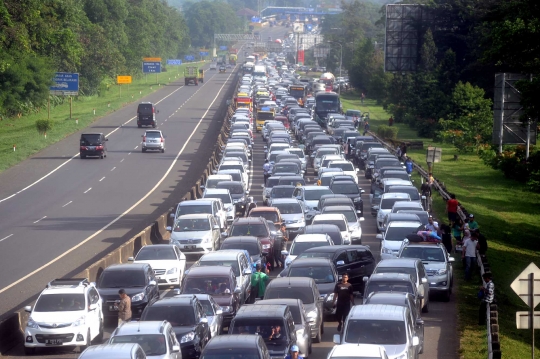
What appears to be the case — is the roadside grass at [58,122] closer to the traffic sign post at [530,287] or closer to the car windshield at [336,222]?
the car windshield at [336,222]

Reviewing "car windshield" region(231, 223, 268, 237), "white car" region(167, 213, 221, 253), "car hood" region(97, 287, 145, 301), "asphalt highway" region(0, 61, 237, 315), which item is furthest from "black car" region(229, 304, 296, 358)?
"white car" region(167, 213, 221, 253)

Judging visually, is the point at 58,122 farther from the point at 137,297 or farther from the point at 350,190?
the point at 137,297

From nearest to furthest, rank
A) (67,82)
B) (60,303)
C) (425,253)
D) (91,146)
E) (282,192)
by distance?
(60,303), (425,253), (282,192), (91,146), (67,82)

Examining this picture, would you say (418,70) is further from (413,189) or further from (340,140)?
(413,189)

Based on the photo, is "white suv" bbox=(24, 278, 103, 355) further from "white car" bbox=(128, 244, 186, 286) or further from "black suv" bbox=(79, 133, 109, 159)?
"black suv" bbox=(79, 133, 109, 159)

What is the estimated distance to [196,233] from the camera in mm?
30828

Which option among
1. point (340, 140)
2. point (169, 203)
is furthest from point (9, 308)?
point (340, 140)

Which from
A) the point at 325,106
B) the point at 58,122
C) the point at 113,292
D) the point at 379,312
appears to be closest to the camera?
the point at 379,312

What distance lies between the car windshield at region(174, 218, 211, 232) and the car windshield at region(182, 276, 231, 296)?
926cm

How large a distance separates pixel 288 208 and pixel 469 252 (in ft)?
32.3

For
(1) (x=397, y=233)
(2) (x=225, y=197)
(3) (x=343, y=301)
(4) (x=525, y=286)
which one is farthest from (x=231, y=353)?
(2) (x=225, y=197)

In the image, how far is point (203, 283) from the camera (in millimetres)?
21766

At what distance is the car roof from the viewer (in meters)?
16.8

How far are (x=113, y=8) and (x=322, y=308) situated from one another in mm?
117391
